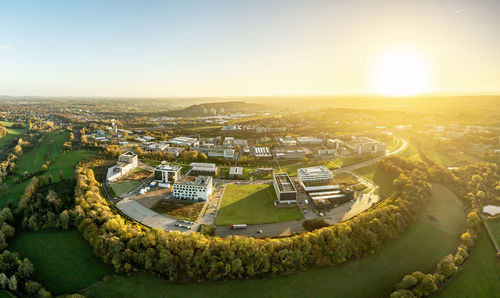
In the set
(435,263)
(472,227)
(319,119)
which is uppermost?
(319,119)

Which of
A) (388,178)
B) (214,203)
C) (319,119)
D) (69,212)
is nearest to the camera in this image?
(69,212)

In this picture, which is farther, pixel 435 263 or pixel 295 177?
pixel 295 177

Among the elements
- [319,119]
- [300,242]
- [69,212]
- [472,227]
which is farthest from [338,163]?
[319,119]

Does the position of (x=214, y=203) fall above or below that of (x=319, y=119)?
below

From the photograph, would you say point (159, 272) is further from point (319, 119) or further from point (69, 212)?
point (319, 119)

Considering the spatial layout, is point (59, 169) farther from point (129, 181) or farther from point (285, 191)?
point (285, 191)

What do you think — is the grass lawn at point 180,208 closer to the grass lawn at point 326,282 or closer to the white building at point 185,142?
the grass lawn at point 326,282

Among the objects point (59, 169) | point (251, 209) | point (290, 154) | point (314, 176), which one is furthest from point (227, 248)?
point (59, 169)
